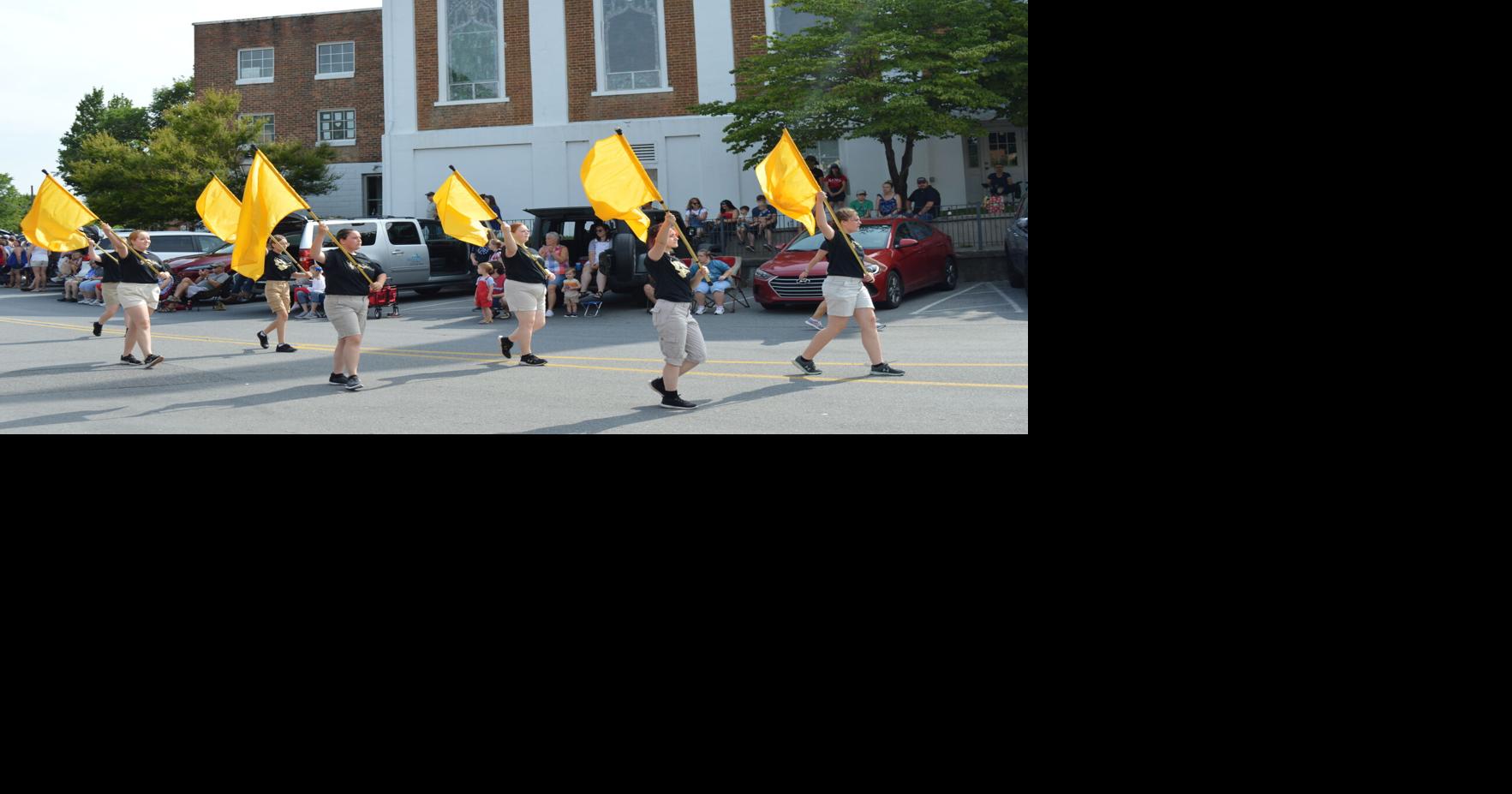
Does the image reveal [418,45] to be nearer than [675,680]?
No

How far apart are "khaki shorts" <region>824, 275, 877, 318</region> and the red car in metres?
3.66

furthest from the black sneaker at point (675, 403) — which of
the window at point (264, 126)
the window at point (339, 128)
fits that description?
the window at point (339, 128)

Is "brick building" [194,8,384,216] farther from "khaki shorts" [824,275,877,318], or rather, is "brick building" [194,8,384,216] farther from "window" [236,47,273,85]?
"khaki shorts" [824,275,877,318]

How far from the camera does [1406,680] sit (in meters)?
3.36

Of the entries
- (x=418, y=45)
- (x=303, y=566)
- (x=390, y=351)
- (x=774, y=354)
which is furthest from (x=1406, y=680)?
(x=418, y=45)

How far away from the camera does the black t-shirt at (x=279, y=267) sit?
451 inches

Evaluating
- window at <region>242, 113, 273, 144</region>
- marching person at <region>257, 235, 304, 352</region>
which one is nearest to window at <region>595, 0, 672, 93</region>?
window at <region>242, 113, 273, 144</region>

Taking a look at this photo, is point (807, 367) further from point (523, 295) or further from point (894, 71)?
point (894, 71)

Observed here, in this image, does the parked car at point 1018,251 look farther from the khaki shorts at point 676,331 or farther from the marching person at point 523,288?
the khaki shorts at point 676,331

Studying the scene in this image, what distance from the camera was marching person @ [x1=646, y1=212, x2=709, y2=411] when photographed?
8.18 metres

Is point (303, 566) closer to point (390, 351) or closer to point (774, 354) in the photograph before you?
point (774, 354)

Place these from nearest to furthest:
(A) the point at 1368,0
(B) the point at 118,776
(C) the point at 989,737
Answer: (B) the point at 118,776
(C) the point at 989,737
(A) the point at 1368,0

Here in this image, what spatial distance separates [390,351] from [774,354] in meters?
4.06

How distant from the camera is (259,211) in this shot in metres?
8.56
